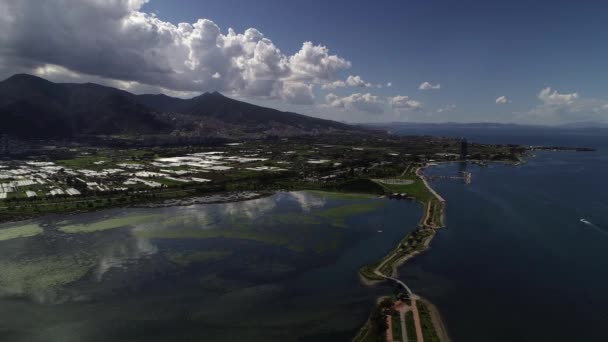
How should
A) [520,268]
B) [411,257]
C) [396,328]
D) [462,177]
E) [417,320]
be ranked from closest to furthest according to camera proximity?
[396,328]
[417,320]
[520,268]
[411,257]
[462,177]

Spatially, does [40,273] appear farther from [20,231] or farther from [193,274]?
[20,231]

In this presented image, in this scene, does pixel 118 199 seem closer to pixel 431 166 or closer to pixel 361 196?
pixel 361 196

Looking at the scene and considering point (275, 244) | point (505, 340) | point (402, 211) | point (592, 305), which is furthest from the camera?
point (402, 211)

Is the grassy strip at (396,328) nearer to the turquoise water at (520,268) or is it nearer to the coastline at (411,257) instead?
the coastline at (411,257)

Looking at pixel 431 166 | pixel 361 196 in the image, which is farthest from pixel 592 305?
pixel 431 166

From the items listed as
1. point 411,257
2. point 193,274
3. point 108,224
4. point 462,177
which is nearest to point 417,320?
point 411,257

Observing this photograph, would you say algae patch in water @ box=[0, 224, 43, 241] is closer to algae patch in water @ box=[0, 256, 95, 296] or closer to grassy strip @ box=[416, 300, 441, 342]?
algae patch in water @ box=[0, 256, 95, 296]
